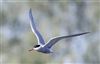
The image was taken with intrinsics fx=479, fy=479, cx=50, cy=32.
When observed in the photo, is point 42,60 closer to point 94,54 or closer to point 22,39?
point 22,39

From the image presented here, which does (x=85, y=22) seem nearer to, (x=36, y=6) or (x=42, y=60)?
(x=36, y=6)

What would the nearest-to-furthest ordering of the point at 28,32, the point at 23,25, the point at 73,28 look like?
the point at 28,32 < the point at 23,25 < the point at 73,28

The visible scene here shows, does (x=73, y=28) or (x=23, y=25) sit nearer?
(x=23, y=25)

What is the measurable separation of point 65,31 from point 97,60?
0.83 metres

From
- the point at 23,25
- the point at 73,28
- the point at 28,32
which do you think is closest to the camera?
the point at 28,32

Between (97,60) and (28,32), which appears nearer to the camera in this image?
(28,32)

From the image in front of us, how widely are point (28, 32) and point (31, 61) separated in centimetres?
52

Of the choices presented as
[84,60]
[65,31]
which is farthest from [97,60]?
[65,31]

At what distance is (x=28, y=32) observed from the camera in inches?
332

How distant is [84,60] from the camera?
29.8 feet

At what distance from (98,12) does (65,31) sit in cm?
81

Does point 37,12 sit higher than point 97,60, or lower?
higher

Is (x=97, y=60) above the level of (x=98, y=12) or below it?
below

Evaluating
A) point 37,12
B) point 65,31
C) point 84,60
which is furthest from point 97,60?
point 37,12
